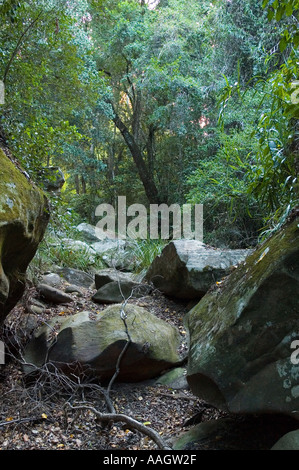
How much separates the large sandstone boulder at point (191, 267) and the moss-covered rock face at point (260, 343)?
1742 millimetres

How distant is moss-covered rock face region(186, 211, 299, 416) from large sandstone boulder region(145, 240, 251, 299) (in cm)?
174

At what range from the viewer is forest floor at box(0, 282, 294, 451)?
1812 millimetres

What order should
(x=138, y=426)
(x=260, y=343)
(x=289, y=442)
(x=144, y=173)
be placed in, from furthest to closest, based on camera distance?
(x=144, y=173), (x=138, y=426), (x=260, y=343), (x=289, y=442)

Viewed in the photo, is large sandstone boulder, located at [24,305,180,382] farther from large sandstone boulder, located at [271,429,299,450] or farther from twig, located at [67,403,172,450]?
large sandstone boulder, located at [271,429,299,450]

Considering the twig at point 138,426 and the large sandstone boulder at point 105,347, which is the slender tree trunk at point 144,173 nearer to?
the large sandstone boulder at point 105,347

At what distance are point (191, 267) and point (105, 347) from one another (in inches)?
53.5

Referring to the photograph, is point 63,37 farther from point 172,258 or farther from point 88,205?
point 88,205

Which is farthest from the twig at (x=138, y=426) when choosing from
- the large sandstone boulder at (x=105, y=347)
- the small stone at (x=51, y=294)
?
the small stone at (x=51, y=294)

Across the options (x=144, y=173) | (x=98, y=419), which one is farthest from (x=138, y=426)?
(x=144, y=173)

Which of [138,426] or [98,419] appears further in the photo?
[98,419]

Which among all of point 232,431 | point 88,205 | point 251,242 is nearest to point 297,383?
point 232,431

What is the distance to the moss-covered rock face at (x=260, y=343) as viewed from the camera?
1.60 m

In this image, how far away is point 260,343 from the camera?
169 cm

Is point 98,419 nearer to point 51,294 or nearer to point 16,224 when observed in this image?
point 16,224
